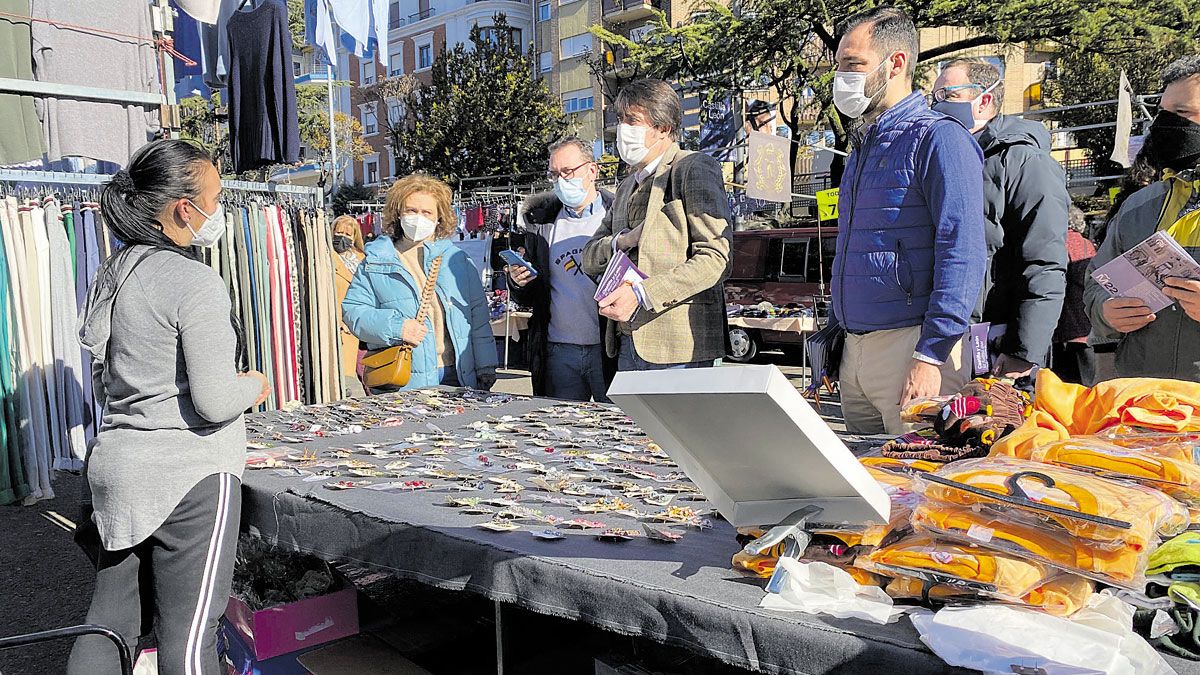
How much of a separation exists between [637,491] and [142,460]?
112cm

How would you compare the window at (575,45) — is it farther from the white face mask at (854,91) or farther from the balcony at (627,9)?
the white face mask at (854,91)

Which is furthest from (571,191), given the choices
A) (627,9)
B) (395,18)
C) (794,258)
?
(395,18)

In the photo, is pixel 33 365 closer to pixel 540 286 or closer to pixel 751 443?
pixel 540 286

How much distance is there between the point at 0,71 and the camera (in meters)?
4.23

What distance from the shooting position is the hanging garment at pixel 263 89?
5.31m

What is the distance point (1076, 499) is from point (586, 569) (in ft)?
2.42

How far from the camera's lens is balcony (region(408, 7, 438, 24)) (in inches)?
1754

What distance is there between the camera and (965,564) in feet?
3.96

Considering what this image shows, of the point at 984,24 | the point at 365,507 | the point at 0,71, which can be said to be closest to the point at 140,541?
the point at 365,507

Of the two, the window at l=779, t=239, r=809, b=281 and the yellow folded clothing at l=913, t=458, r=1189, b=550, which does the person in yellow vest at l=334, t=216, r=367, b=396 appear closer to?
the yellow folded clothing at l=913, t=458, r=1189, b=550

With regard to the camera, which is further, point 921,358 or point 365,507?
point 921,358

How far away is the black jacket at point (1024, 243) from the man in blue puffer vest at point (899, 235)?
0.74m

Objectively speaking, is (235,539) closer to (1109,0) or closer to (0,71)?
(0,71)

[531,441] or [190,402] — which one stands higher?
[190,402]
